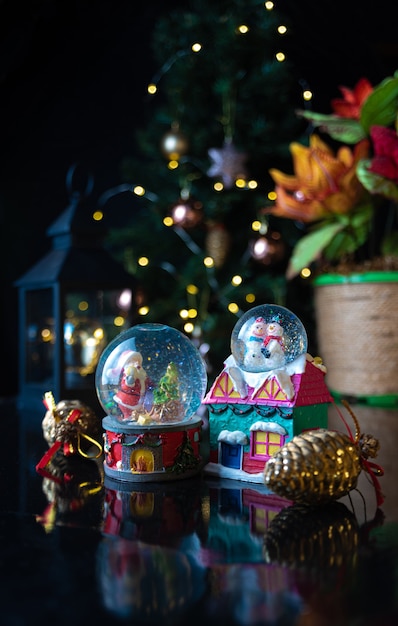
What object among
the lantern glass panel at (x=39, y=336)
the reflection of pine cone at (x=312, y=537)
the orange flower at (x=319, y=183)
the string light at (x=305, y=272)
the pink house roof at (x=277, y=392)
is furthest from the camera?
the string light at (x=305, y=272)

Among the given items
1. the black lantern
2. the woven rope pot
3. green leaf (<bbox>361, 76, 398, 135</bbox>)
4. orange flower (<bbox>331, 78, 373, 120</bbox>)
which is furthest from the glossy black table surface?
orange flower (<bbox>331, 78, 373, 120</bbox>)

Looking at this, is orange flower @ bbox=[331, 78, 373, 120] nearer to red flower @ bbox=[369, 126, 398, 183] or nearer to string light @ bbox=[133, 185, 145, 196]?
red flower @ bbox=[369, 126, 398, 183]

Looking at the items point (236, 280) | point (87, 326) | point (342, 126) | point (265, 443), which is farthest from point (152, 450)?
point (342, 126)

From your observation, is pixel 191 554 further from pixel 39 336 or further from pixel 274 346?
pixel 39 336

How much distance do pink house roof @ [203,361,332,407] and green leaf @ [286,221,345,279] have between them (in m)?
1.15

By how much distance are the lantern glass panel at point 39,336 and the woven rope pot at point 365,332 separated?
3.31ft

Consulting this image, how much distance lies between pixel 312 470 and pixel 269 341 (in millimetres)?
299

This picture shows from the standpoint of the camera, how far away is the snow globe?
51.3 inches

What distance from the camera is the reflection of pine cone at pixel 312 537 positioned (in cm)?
91

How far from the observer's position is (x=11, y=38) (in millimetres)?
2734

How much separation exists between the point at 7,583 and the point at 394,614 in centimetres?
44

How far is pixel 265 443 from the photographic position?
1286 millimetres

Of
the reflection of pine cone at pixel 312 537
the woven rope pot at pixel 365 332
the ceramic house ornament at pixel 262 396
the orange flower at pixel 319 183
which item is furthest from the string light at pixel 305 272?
the reflection of pine cone at pixel 312 537

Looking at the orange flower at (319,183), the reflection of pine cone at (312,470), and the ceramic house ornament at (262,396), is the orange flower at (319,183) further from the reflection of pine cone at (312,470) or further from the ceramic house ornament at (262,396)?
the reflection of pine cone at (312,470)
